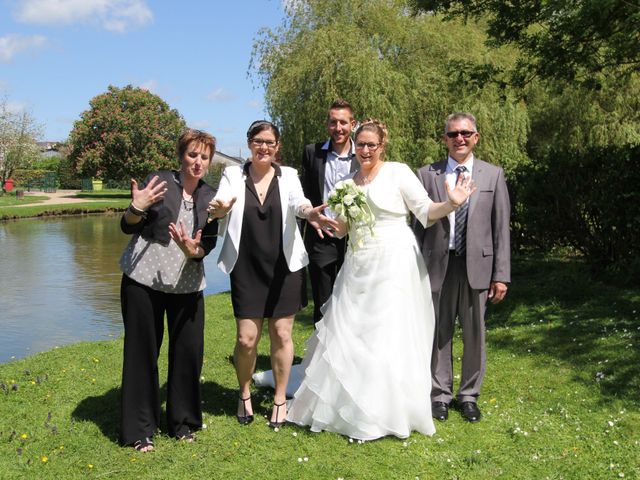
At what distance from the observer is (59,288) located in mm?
14398

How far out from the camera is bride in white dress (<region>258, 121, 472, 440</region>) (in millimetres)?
4840

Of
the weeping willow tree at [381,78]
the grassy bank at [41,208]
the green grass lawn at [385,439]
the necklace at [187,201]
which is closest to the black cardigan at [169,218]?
the necklace at [187,201]

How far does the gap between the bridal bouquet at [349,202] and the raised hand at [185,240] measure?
1052 mm

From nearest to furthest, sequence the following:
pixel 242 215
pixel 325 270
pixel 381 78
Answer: pixel 242 215
pixel 325 270
pixel 381 78

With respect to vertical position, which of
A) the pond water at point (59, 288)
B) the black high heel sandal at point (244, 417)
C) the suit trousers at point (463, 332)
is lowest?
the pond water at point (59, 288)

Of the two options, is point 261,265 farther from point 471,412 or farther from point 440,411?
point 471,412

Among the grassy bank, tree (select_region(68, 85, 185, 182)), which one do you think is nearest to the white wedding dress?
the grassy bank

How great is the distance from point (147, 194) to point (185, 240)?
0.43 m

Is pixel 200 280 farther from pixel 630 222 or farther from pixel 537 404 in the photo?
pixel 630 222

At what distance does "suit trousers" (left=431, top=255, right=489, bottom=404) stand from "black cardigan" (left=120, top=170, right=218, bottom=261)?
1.93 meters

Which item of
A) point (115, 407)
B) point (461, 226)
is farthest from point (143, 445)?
point (461, 226)

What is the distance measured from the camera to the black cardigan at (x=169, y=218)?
4.80 m

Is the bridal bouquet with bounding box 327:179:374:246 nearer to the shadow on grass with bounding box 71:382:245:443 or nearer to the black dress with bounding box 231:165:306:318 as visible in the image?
the black dress with bounding box 231:165:306:318

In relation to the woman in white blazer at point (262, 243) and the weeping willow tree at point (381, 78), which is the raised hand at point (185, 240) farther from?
the weeping willow tree at point (381, 78)
